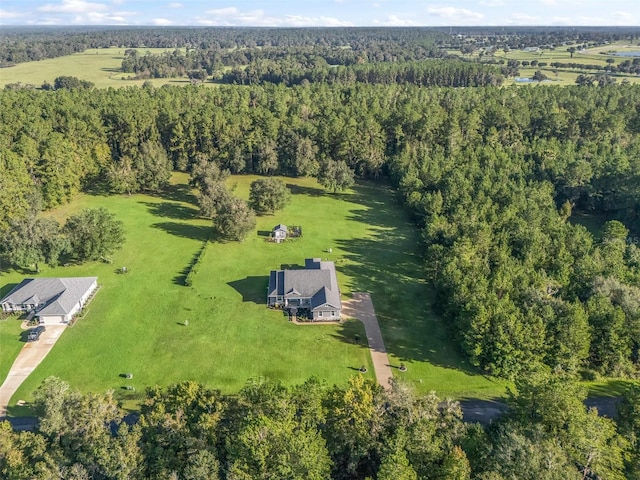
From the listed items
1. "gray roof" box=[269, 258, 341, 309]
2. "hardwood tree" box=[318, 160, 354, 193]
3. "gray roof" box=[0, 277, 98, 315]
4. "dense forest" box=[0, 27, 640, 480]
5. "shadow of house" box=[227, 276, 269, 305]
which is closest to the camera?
"dense forest" box=[0, 27, 640, 480]

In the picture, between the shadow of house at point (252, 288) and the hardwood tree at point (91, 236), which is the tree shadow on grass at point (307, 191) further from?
the hardwood tree at point (91, 236)

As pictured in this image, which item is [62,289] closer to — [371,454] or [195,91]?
[371,454]

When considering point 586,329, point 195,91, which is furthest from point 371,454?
point 195,91

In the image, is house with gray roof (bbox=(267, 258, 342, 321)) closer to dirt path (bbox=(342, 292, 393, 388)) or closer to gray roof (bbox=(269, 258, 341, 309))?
gray roof (bbox=(269, 258, 341, 309))

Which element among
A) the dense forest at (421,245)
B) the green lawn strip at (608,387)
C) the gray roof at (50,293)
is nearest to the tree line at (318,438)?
the dense forest at (421,245)

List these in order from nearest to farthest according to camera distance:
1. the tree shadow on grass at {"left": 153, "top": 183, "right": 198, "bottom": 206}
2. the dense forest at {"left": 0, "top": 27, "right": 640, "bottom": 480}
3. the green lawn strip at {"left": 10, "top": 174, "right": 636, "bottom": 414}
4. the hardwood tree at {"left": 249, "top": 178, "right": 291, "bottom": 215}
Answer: the dense forest at {"left": 0, "top": 27, "right": 640, "bottom": 480}
the green lawn strip at {"left": 10, "top": 174, "right": 636, "bottom": 414}
the hardwood tree at {"left": 249, "top": 178, "right": 291, "bottom": 215}
the tree shadow on grass at {"left": 153, "top": 183, "right": 198, "bottom": 206}

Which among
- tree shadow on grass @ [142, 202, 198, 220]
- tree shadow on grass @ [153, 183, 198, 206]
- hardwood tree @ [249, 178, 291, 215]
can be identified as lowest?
tree shadow on grass @ [142, 202, 198, 220]

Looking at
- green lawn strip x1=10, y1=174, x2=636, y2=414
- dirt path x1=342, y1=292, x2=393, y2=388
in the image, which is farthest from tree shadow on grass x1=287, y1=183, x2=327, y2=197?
dirt path x1=342, y1=292, x2=393, y2=388
